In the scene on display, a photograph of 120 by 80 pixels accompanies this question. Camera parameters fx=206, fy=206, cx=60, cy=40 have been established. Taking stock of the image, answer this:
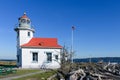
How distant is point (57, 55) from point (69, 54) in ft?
22.6

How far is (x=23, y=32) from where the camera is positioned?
1395 inches

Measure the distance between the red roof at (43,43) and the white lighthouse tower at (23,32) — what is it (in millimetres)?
982

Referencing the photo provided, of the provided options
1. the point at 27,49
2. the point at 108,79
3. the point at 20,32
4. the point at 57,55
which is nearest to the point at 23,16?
the point at 20,32

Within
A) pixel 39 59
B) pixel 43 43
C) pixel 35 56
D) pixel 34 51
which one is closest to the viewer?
pixel 34 51

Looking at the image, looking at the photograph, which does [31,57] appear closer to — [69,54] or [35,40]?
[35,40]

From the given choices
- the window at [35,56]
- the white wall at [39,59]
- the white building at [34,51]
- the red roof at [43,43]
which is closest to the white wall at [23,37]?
the white building at [34,51]

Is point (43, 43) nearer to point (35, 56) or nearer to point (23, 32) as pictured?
point (35, 56)

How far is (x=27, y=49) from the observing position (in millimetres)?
33875

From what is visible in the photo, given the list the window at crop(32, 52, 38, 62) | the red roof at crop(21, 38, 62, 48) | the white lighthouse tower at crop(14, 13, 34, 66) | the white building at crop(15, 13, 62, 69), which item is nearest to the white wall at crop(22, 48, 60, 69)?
the white building at crop(15, 13, 62, 69)

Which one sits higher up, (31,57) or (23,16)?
(23,16)

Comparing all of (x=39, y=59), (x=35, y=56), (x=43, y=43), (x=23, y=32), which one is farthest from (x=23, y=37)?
(x=39, y=59)

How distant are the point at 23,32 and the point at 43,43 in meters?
3.97

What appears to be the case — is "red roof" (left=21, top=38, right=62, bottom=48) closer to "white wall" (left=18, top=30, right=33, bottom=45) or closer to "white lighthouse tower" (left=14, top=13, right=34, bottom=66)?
"white wall" (left=18, top=30, right=33, bottom=45)

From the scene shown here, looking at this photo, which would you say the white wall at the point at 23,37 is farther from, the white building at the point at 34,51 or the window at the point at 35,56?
the window at the point at 35,56
